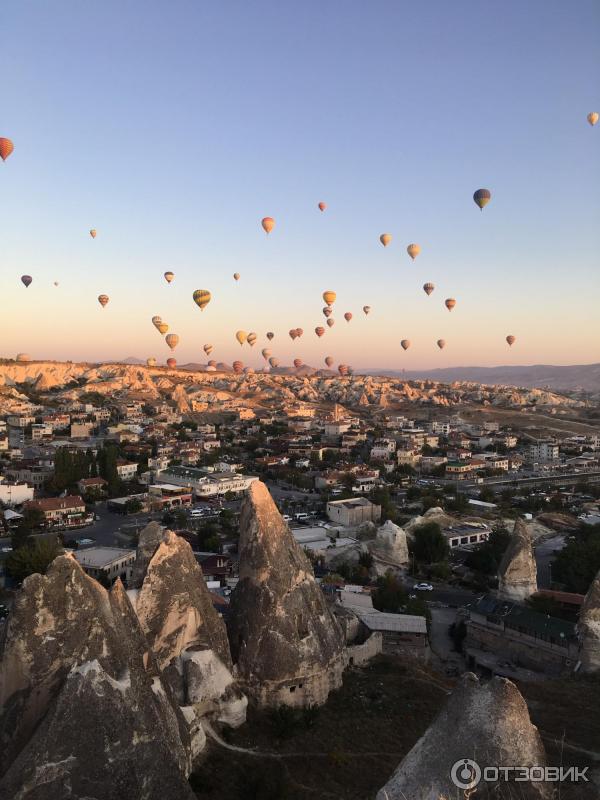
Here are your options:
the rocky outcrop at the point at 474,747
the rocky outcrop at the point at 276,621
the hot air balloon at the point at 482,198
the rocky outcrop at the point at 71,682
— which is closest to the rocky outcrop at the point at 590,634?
the rocky outcrop at the point at 276,621

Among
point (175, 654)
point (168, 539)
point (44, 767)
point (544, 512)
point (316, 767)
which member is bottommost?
point (544, 512)

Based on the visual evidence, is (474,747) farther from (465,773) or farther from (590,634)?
(590,634)

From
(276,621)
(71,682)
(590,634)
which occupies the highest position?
(71,682)

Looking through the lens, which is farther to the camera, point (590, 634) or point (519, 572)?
Result: point (519, 572)

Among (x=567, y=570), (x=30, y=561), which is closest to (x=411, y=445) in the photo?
(x=567, y=570)

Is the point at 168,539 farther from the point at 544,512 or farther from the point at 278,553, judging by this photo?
the point at 544,512

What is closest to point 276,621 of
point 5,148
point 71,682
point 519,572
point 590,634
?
point 71,682

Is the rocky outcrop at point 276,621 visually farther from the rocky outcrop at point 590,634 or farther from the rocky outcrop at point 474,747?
the rocky outcrop at point 590,634
